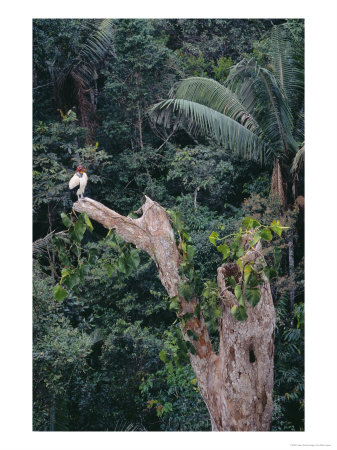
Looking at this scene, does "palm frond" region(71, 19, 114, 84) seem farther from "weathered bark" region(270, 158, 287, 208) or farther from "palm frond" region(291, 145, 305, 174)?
"palm frond" region(291, 145, 305, 174)

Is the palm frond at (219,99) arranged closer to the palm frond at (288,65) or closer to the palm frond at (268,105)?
the palm frond at (268,105)

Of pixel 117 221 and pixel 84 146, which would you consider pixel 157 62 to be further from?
pixel 117 221

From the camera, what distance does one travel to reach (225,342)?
3148mm

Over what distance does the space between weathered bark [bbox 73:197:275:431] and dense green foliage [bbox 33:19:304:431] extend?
4.36 feet

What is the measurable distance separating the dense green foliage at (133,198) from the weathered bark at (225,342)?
1.33 metres

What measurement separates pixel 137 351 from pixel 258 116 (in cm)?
245

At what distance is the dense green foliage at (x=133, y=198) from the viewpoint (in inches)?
187

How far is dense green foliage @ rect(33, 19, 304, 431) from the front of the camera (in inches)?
187

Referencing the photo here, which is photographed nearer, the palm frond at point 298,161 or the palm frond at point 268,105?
the palm frond at point 298,161

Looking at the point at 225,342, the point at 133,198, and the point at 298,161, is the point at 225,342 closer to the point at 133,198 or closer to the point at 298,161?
the point at 298,161

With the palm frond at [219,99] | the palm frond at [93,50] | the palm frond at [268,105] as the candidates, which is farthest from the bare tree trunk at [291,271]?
the palm frond at [93,50]

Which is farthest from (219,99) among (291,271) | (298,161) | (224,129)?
(291,271)

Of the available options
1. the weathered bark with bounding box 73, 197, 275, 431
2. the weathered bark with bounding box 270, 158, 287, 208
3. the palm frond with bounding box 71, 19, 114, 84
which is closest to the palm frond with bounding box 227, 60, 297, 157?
the weathered bark with bounding box 270, 158, 287, 208
